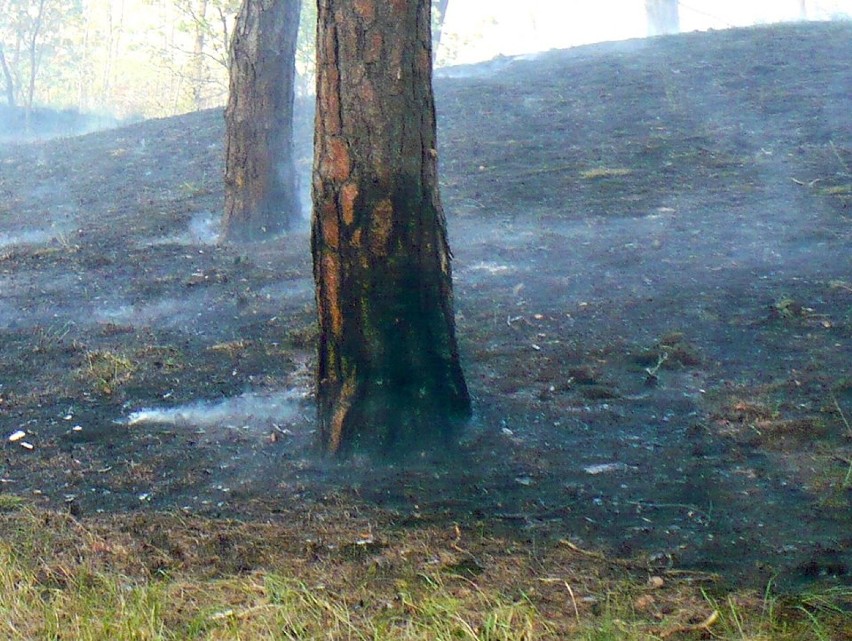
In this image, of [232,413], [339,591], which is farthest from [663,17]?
[339,591]

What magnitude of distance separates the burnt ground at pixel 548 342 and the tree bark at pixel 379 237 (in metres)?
0.23

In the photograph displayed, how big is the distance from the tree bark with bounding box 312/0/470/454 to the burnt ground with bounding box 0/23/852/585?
0.23 meters

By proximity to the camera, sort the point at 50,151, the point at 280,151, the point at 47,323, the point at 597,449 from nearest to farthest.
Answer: the point at 597,449 → the point at 47,323 → the point at 280,151 → the point at 50,151

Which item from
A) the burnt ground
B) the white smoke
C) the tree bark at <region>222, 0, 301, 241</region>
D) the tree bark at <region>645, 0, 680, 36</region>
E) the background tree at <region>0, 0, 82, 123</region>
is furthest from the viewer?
the background tree at <region>0, 0, 82, 123</region>

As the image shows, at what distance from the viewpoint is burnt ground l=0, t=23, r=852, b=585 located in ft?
11.8

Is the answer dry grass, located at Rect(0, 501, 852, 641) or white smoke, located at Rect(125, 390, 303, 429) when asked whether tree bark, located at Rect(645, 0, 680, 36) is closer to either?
white smoke, located at Rect(125, 390, 303, 429)

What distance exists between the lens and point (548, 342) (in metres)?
5.22

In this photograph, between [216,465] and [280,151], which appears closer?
[216,465]

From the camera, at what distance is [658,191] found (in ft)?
26.4

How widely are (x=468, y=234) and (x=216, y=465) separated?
12.9 feet

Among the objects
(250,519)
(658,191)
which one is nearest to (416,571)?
(250,519)

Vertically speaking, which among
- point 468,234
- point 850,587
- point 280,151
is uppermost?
point 280,151

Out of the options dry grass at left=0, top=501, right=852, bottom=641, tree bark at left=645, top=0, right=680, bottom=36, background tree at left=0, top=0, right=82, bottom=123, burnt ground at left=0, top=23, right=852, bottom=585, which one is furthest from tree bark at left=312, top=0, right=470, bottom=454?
background tree at left=0, top=0, right=82, bottom=123

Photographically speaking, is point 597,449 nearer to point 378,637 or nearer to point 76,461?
point 378,637
